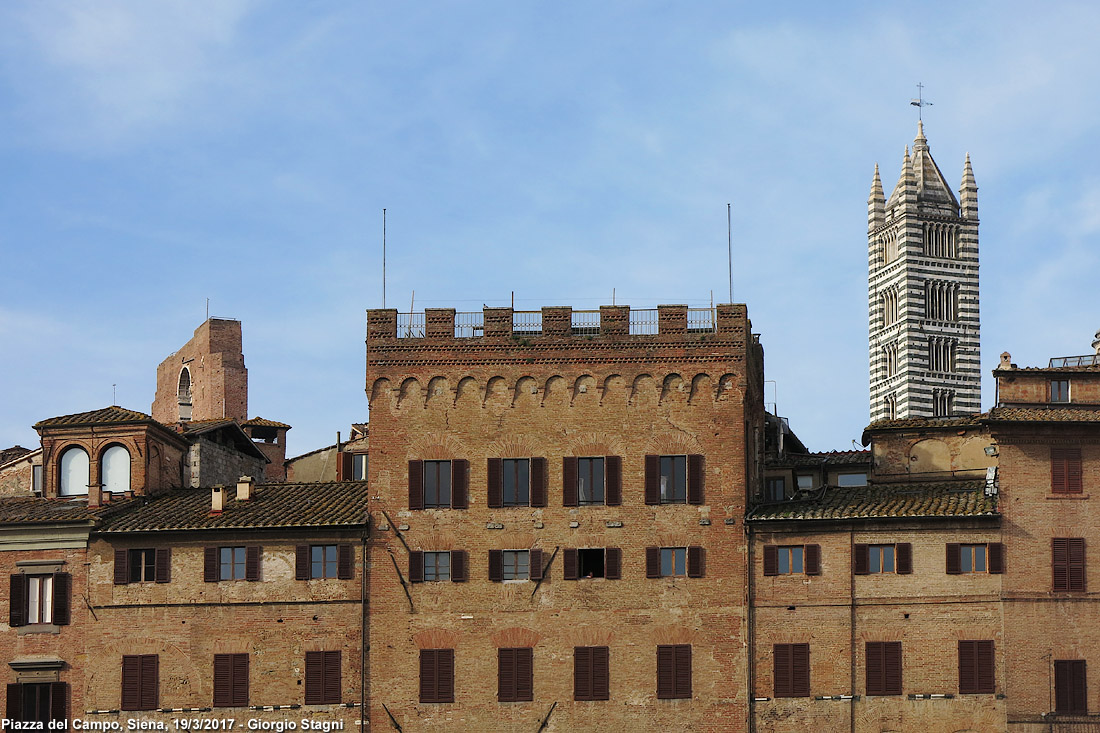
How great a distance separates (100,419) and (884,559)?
3058 centimetres

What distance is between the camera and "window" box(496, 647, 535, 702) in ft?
205

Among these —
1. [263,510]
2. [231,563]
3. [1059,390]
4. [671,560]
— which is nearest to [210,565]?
[231,563]

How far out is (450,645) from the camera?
6300 centimetres

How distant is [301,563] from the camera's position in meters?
63.9

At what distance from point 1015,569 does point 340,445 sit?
3264 centimetres

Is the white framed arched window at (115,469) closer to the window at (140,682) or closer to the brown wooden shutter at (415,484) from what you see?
the window at (140,682)

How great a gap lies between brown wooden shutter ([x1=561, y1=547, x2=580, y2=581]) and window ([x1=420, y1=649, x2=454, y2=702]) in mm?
4854

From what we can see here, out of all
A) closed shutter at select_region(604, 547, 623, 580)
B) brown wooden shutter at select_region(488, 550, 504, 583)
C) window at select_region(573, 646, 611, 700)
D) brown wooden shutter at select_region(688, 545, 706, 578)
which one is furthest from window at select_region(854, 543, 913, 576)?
brown wooden shutter at select_region(488, 550, 504, 583)

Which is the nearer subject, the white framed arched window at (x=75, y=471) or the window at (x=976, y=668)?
the window at (x=976, y=668)

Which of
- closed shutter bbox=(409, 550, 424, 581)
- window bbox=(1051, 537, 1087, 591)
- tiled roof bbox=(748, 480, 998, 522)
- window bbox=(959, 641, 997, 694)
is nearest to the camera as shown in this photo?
window bbox=(959, 641, 997, 694)

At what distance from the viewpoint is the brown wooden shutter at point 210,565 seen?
6406 centimetres

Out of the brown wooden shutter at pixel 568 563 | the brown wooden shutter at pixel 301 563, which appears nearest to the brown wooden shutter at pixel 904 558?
the brown wooden shutter at pixel 568 563

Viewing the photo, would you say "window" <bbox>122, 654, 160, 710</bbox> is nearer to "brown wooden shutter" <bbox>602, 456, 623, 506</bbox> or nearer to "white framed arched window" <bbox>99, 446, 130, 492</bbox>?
"white framed arched window" <bbox>99, 446, 130, 492</bbox>

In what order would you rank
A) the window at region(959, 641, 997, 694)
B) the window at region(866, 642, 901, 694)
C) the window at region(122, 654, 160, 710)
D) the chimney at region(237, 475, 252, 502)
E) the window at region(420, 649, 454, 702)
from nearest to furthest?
the window at region(959, 641, 997, 694) < the window at region(866, 642, 901, 694) < the window at region(420, 649, 454, 702) < the window at region(122, 654, 160, 710) < the chimney at region(237, 475, 252, 502)
